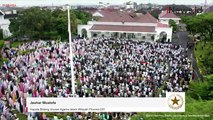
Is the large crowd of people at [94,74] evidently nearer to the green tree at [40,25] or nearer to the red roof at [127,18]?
the green tree at [40,25]

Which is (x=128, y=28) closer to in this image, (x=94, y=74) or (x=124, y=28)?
(x=124, y=28)

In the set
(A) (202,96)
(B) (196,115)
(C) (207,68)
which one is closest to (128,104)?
(B) (196,115)

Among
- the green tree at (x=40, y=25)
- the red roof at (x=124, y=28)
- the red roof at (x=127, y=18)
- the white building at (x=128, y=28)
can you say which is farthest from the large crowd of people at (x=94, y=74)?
the red roof at (x=127, y=18)

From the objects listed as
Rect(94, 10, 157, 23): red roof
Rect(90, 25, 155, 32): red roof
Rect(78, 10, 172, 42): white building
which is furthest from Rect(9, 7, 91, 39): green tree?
Rect(94, 10, 157, 23): red roof

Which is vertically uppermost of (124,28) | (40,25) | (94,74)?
(40,25)

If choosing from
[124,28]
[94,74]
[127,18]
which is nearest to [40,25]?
[124,28]

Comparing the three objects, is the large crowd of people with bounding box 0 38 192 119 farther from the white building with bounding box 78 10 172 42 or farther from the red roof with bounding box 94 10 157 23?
the red roof with bounding box 94 10 157 23
